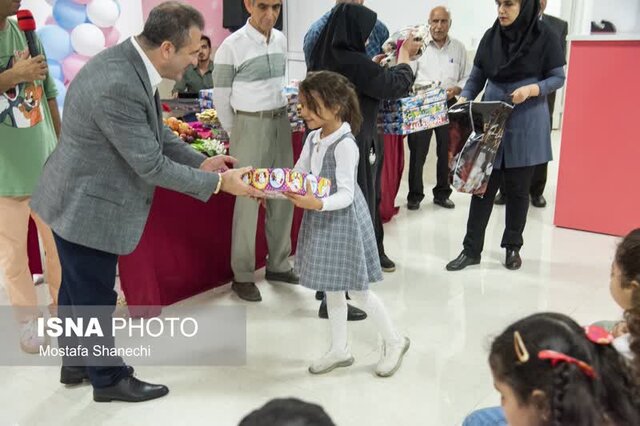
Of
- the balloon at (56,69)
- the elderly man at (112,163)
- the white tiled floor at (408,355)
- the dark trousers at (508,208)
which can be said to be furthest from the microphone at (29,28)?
the balloon at (56,69)

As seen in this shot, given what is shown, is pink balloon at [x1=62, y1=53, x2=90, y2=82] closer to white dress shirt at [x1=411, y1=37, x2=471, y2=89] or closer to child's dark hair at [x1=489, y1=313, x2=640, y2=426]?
white dress shirt at [x1=411, y1=37, x2=471, y2=89]

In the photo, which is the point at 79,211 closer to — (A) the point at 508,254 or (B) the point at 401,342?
(B) the point at 401,342

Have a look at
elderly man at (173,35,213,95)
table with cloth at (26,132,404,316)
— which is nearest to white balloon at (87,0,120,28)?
elderly man at (173,35,213,95)

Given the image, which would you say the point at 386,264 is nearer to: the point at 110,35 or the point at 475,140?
the point at 475,140

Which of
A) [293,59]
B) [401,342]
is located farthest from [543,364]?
[293,59]

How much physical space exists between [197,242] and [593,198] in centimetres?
258

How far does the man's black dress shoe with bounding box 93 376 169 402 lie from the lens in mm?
2471

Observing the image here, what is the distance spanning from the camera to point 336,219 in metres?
2.55

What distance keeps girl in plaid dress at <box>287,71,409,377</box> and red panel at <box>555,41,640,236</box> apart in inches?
85.0

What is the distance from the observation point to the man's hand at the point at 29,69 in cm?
256

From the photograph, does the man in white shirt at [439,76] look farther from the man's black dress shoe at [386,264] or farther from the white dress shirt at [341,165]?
the white dress shirt at [341,165]

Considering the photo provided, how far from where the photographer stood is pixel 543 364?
48.0 inches

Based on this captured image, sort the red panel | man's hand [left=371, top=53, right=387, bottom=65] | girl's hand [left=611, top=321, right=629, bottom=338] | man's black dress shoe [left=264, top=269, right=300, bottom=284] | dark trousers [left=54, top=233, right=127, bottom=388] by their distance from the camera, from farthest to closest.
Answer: the red panel
man's black dress shoe [left=264, top=269, right=300, bottom=284]
man's hand [left=371, top=53, right=387, bottom=65]
dark trousers [left=54, top=233, right=127, bottom=388]
girl's hand [left=611, top=321, right=629, bottom=338]

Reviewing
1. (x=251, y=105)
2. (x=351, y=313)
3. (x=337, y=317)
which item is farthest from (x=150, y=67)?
(x=351, y=313)
